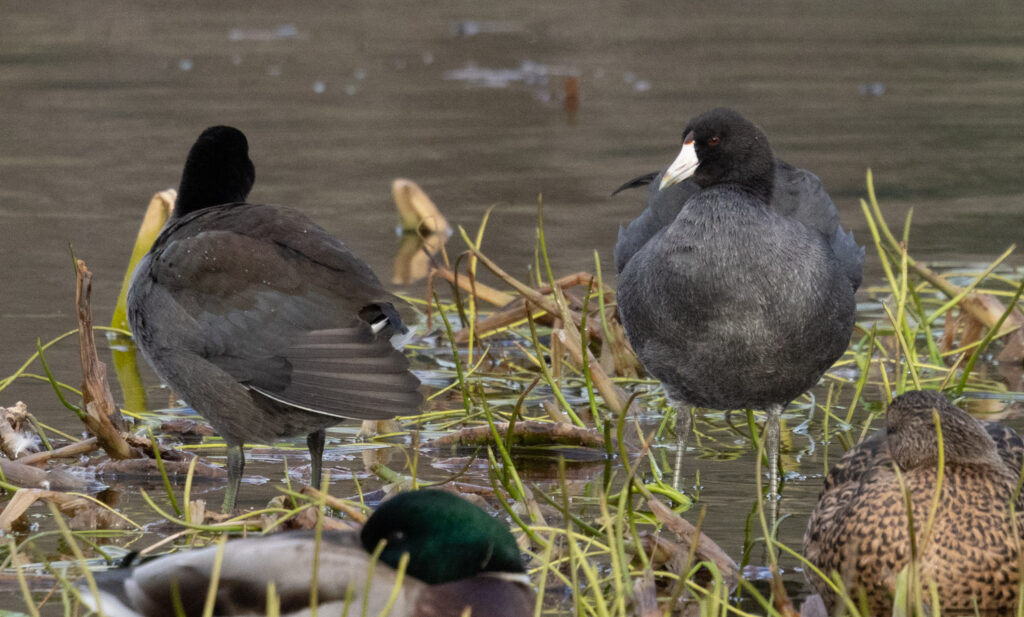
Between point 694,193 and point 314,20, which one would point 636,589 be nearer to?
point 694,193

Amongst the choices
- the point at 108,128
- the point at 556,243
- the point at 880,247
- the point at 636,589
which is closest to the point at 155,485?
the point at 636,589

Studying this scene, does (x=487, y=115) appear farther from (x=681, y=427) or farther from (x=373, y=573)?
(x=373, y=573)

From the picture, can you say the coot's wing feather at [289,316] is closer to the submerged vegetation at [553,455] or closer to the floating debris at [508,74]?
the submerged vegetation at [553,455]

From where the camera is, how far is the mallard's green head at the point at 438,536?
11.1 feet

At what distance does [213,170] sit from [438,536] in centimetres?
257

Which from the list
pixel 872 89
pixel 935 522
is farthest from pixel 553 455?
pixel 872 89

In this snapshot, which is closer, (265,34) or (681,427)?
(681,427)

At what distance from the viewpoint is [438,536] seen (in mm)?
3400

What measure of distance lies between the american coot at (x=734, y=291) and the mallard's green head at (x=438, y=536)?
80.2 inches

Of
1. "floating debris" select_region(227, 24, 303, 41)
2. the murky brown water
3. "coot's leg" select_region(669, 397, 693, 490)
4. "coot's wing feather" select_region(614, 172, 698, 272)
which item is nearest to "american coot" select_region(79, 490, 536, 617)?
the murky brown water

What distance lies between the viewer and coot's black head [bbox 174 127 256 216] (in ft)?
18.4

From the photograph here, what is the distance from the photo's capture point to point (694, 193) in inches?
231

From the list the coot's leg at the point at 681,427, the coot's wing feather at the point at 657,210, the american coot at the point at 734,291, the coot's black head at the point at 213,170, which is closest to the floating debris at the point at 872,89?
the coot's wing feather at the point at 657,210

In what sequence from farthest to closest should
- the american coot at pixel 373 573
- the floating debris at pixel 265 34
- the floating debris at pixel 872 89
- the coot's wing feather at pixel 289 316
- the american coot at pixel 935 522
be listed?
the floating debris at pixel 265 34 → the floating debris at pixel 872 89 → the coot's wing feather at pixel 289 316 → the american coot at pixel 935 522 → the american coot at pixel 373 573
